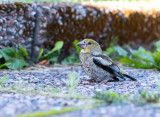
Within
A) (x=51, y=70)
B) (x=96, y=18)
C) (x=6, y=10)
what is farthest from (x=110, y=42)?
(x=6, y=10)

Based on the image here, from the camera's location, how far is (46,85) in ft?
12.3

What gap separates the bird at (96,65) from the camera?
3.91 m

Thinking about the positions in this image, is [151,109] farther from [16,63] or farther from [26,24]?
[26,24]

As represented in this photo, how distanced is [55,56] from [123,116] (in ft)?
11.8

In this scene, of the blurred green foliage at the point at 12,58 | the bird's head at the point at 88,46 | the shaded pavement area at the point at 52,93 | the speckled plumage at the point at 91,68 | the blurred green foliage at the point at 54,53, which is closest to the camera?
the shaded pavement area at the point at 52,93

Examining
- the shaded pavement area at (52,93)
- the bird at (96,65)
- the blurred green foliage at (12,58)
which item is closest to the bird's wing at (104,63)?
the bird at (96,65)

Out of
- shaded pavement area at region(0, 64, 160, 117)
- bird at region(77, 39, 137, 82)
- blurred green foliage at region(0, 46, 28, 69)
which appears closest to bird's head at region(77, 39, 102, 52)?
bird at region(77, 39, 137, 82)

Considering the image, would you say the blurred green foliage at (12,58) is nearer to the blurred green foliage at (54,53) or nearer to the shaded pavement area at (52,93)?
the shaded pavement area at (52,93)

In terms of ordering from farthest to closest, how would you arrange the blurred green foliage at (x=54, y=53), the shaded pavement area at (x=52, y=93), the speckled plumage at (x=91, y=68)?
the blurred green foliage at (x=54, y=53)
the speckled plumage at (x=91, y=68)
the shaded pavement area at (x=52, y=93)

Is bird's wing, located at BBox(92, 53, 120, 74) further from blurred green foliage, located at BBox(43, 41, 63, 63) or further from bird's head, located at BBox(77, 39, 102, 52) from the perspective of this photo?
blurred green foliage, located at BBox(43, 41, 63, 63)

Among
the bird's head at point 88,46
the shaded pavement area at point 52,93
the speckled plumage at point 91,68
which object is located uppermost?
the bird's head at point 88,46

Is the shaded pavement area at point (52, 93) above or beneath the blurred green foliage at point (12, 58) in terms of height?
beneath

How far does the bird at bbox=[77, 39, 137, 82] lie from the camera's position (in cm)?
391

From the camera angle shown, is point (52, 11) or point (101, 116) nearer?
point (101, 116)
